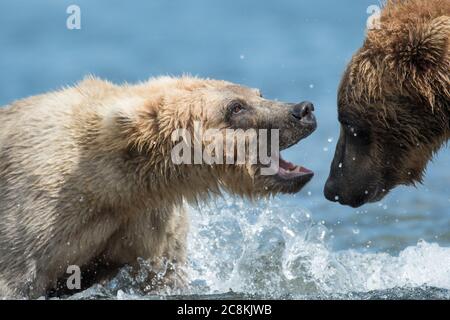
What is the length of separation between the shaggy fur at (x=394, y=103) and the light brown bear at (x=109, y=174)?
33 cm

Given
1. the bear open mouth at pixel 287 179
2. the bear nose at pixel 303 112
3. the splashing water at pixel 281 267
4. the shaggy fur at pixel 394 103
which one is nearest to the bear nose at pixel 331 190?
the shaggy fur at pixel 394 103

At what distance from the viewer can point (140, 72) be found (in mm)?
16703

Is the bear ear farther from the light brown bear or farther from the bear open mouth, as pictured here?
the bear open mouth

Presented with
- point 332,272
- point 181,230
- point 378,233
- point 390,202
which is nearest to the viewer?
point 181,230

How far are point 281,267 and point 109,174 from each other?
1.80 metres

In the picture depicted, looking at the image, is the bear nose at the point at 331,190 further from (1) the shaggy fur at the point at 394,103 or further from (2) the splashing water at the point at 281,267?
(2) the splashing water at the point at 281,267

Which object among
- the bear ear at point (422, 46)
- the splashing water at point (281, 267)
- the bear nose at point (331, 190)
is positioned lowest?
the splashing water at point (281, 267)

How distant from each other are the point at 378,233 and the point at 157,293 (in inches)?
168

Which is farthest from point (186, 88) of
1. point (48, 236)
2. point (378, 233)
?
point (378, 233)

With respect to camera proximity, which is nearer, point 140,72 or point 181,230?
point 181,230

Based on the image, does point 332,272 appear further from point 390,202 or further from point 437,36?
point 390,202

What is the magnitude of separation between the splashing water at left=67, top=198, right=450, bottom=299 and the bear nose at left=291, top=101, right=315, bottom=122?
0.87m

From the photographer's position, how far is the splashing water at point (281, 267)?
→ 7.51 meters
